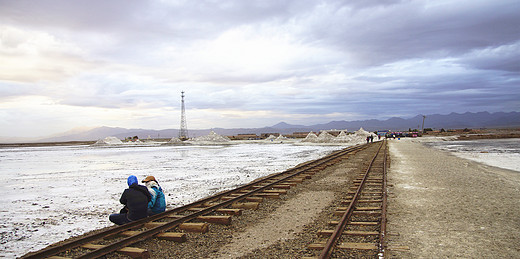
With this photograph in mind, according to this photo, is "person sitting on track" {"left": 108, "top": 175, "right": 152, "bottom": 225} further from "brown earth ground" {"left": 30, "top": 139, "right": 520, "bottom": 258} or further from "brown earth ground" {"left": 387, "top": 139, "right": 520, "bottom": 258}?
"brown earth ground" {"left": 387, "top": 139, "right": 520, "bottom": 258}

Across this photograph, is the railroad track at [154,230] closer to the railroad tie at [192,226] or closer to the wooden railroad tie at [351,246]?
the railroad tie at [192,226]

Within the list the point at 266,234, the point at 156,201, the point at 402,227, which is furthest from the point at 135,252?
the point at 402,227

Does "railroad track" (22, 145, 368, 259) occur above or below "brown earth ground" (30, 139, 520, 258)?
above

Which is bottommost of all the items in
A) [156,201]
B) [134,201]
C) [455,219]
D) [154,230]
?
[455,219]

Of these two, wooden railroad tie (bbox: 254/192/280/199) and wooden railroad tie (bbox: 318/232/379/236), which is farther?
wooden railroad tie (bbox: 254/192/280/199)

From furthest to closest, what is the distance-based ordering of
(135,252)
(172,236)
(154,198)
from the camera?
(154,198) < (172,236) < (135,252)

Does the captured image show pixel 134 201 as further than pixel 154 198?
No

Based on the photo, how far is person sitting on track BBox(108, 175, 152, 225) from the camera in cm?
721

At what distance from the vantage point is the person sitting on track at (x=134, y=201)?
A: 7.21 metres

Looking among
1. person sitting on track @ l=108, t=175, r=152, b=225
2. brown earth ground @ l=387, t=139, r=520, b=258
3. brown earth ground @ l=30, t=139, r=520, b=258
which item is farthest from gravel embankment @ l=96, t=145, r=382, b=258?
brown earth ground @ l=387, t=139, r=520, b=258

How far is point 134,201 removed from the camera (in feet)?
23.9

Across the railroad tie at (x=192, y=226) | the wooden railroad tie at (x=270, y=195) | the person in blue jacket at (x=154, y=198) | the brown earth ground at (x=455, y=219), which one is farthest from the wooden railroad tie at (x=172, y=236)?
the wooden railroad tie at (x=270, y=195)

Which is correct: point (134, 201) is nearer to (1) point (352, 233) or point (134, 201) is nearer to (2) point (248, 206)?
(2) point (248, 206)

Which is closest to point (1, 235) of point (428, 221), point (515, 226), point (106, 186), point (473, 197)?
point (106, 186)
